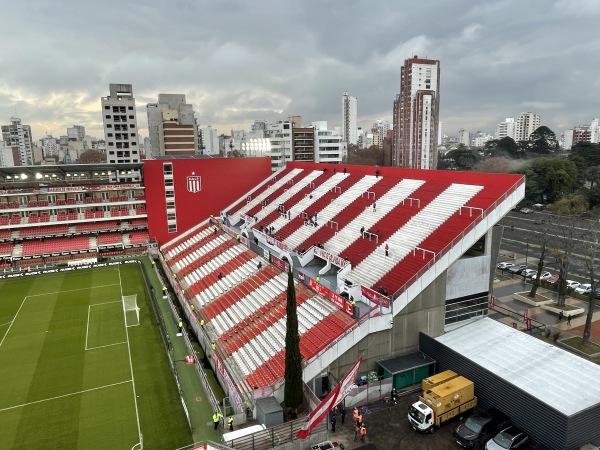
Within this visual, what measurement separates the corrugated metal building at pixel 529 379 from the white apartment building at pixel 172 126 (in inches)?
3753

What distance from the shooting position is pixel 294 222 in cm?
3828

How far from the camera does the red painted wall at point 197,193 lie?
1949 inches

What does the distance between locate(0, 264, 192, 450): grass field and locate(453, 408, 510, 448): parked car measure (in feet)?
40.3

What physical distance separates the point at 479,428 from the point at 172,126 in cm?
10252

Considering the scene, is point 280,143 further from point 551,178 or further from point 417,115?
point 551,178

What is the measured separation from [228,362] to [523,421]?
15446 millimetres

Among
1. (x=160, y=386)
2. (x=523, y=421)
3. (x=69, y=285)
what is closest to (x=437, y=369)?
(x=523, y=421)

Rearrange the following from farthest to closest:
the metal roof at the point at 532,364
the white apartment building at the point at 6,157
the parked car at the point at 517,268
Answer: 1. the white apartment building at the point at 6,157
2. the parked car at the point at 517,268
3. the metal roof at the point at 532,364

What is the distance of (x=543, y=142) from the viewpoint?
10700cm

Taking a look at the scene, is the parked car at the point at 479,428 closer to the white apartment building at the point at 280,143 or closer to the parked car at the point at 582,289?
the parked car at the point at 582,289

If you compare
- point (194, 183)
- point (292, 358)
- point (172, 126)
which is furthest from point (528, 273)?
Answer: point (172, 126)

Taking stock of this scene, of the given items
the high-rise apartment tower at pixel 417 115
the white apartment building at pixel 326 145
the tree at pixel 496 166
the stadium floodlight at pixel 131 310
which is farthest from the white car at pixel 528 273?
the high-rise apartment tower at pixel 417 115

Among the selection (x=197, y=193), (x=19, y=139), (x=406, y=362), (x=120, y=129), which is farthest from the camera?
(x=19, y=139)

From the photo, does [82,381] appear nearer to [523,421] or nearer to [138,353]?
[138,353]
